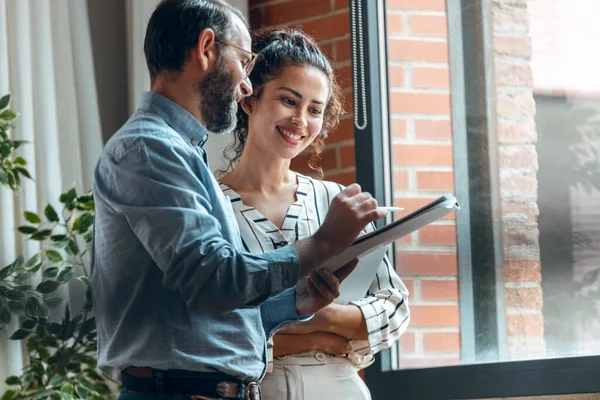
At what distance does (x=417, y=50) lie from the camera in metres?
2.53

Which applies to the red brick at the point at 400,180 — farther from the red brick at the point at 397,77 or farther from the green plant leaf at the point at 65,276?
the green plant leaf at the point at 65,276

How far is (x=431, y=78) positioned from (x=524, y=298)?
640 millimetres

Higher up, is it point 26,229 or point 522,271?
point 26,229

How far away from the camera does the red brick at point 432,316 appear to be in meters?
2.43

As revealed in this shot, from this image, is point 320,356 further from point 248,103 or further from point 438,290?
point 438,290

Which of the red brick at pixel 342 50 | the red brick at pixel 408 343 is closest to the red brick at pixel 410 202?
the red brick at pixel 408 343

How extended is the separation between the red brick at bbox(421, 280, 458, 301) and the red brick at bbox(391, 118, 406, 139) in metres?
0.40

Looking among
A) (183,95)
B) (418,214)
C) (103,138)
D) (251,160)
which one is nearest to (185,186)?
(183,95)

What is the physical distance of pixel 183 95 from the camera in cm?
147

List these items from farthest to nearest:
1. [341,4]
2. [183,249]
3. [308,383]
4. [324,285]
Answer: [341,4], [308,383], [324,285], [183,249]

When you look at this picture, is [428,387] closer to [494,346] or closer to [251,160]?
[494,346]

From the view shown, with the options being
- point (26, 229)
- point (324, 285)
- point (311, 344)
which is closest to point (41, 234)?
point (26, 229)

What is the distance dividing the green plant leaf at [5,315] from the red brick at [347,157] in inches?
38.1

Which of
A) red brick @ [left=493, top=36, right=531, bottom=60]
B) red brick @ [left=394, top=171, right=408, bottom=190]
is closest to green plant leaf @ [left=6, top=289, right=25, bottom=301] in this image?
red brick @ [left=394, top=171, right=408, bottom=190]
